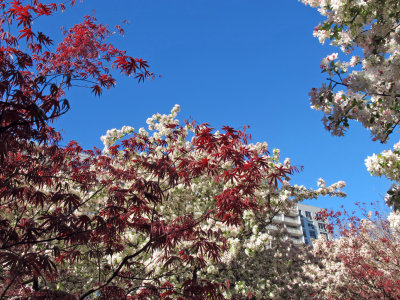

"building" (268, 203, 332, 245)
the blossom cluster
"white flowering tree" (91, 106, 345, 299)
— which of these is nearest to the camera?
the blossom cluster

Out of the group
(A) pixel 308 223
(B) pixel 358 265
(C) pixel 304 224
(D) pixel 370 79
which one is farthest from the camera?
(A) pixel 308 223

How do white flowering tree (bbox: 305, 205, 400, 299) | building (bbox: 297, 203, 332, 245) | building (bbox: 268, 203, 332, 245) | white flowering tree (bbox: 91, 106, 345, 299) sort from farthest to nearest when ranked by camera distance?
building (bbox: 297, 203, 332, 245)
building (bbox: 268, 203, 332, 245)
white flowering tree (bbox: 305, 205, 400, 299)
white flowering tree (bbox: 91, 106, 345, 299)

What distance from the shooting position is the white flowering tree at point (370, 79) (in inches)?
201

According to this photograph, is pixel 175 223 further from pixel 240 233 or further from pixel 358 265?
pixel 358 265

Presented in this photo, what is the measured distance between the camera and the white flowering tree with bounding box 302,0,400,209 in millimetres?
5109

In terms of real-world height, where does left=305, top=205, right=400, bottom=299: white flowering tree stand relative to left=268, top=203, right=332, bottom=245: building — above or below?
below

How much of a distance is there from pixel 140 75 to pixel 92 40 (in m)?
1.94

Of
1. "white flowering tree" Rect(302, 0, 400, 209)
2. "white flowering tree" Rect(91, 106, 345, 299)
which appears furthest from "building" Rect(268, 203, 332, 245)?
"white flowering tree" Rect(302, 0, 400, 209)

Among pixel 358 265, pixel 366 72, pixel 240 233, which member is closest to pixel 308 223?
pixel 358 265

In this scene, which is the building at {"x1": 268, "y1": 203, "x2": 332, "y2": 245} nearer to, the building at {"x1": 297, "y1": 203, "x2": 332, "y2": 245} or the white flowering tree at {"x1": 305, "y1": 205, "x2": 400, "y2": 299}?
the building at {"x1": 297, "y1": 203, "x2": 332, "y2": 245}

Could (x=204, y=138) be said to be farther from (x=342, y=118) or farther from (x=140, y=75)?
(x=342, y=118)

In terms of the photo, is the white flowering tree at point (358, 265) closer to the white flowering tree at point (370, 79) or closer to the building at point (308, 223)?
the white flowering tree at point (370, 79)

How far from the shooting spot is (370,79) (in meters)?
5.09

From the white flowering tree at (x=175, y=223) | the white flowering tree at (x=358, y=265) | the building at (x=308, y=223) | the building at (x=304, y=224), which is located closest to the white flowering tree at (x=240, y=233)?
the white flowering tree at (x=175, y=223)
